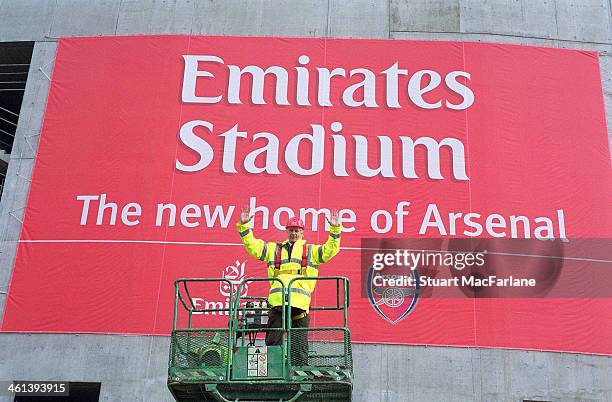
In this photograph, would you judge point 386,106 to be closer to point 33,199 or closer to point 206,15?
point 206,15

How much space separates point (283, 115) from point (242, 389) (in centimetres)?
1073

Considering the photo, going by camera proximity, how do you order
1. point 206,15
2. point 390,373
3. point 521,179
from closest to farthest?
point 390,373, point 521,179, point 206,15

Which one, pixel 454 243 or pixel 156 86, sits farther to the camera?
pixel 156 86

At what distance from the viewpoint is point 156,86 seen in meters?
20.0

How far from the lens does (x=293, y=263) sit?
35.0ft

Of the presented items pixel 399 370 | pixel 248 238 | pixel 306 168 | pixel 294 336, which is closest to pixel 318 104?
pixel 306 168

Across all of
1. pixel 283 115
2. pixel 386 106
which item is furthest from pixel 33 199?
pixel 386 106

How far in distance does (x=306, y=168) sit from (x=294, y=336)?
9.38 meters

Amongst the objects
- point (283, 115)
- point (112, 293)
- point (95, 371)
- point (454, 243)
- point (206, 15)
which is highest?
point (206, 15)

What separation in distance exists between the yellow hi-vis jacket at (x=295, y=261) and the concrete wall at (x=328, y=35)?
7.37 m

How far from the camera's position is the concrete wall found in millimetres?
17438

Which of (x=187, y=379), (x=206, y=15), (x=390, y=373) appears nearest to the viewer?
(x=187, y=379)

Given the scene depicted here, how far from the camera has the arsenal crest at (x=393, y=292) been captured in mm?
17891

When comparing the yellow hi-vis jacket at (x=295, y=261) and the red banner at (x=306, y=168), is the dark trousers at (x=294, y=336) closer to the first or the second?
the yellow hi-vis jacket at (x=295, y=261)
